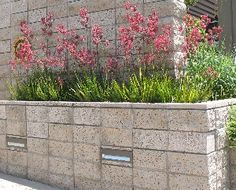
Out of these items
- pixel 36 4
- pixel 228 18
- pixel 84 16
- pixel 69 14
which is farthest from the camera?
pixel 228 18

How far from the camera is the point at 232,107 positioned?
15.8 feet

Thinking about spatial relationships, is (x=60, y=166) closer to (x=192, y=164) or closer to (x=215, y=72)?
(x=192, y=164)

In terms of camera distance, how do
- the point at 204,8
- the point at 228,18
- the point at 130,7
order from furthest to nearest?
the point at 204,8 < the point at 228,18 < the point at 130,7

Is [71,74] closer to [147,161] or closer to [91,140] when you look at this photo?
[91,140]

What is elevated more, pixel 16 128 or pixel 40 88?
pixel 40 88

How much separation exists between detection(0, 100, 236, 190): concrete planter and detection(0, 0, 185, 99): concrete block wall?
3.83 ft

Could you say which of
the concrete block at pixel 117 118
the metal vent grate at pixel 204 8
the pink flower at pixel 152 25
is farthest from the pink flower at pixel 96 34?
the metal vent grate at pixel 204 8

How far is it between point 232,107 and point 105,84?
1786mm

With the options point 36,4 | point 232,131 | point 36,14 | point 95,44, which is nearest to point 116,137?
point 232,131

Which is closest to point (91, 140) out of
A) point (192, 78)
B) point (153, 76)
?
point (153, 76)

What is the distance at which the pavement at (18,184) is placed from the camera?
5367 millimetres

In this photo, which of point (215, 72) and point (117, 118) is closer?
point (117, 118)

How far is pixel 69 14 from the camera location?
21.1ft

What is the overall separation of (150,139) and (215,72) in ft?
4.48
